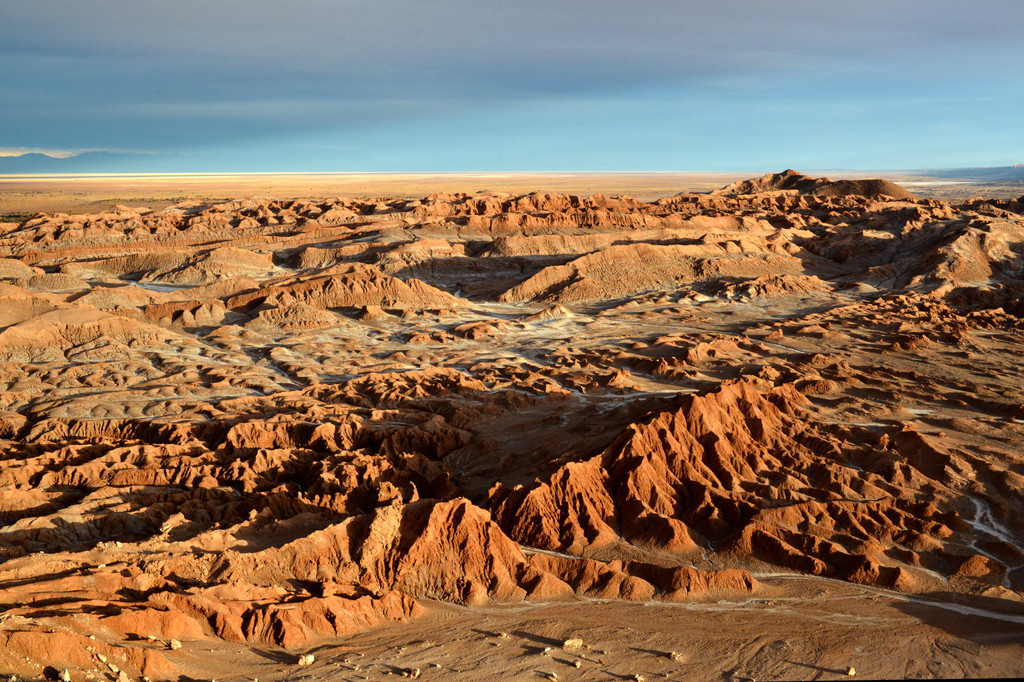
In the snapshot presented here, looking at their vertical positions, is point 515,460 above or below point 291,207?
below

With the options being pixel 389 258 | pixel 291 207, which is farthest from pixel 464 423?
pixel 291 207

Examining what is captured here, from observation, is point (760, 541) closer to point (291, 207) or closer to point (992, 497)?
point (992, 497)

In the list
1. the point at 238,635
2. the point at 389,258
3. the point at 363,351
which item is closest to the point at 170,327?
the point at 363,351

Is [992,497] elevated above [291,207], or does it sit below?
below

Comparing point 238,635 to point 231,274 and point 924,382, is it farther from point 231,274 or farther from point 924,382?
point 231,274

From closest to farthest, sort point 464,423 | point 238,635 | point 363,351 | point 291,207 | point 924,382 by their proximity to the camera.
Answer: point 238,635
point 464,423
point 924,382
point 363,351
point 291,207

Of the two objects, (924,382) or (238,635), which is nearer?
(238,635)

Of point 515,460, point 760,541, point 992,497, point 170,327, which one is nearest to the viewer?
point 760,541
